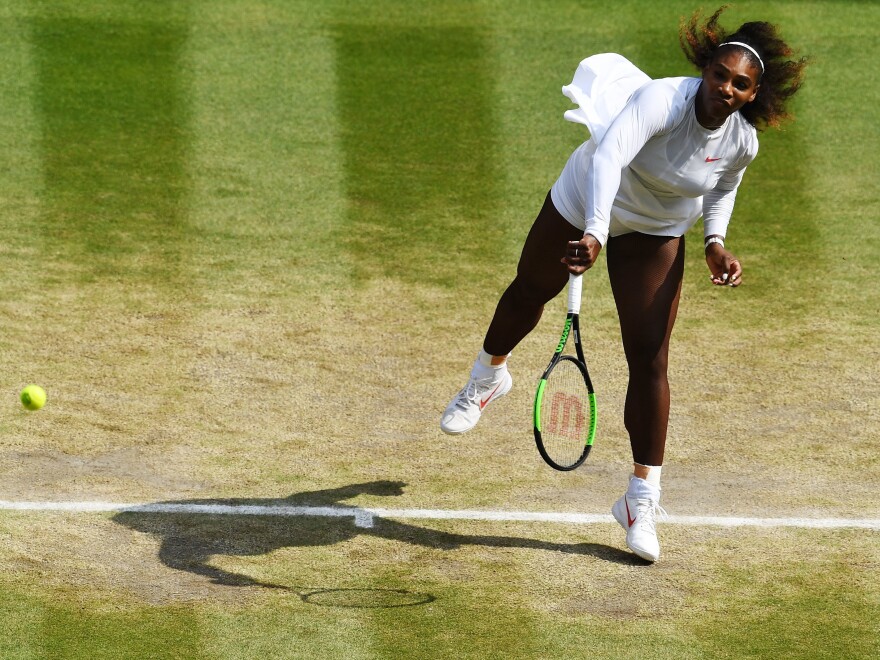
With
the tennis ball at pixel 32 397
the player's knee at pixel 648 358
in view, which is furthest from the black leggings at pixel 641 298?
the tennis ball at pixel 32 397

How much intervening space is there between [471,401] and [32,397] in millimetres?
2275

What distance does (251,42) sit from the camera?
1190 centimetres

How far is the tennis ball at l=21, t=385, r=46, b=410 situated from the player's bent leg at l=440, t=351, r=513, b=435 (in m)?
2.10

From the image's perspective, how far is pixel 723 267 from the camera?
5.95m

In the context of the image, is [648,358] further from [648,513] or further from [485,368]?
[485,368]

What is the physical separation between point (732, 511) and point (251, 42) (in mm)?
7181

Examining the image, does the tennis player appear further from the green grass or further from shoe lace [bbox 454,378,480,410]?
the green grass

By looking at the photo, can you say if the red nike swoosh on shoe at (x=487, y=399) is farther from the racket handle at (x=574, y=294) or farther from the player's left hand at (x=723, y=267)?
the player's left hand at (x=723, y=267)

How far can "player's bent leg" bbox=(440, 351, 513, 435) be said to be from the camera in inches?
263

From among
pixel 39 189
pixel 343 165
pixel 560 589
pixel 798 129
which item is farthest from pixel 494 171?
pixel 560 589

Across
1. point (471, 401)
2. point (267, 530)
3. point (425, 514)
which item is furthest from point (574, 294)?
point (267, 530)

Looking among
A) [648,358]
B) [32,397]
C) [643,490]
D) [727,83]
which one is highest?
[727,83]

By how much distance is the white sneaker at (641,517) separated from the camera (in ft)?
19.3

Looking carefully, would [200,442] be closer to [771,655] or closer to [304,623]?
[304,623]
